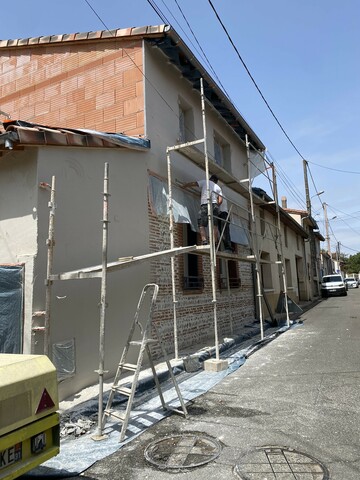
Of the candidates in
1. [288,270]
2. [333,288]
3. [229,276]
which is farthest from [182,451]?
[333,288]

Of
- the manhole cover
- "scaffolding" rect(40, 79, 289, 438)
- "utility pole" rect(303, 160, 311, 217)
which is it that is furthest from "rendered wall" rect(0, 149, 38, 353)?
"utility pole" rect(303, 160, 311, 217)

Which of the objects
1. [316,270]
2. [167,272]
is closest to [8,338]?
[167,272]

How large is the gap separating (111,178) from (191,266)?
3448mm

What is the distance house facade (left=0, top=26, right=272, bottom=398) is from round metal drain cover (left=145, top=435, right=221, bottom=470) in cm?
190

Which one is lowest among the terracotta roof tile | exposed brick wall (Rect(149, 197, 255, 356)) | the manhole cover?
the manhole cover

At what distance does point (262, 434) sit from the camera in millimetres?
3881

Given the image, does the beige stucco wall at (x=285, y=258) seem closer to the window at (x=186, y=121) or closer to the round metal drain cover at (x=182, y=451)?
the window at (x=186, y=121)

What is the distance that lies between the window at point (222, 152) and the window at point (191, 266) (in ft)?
12.3

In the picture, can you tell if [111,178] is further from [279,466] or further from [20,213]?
[279,466]

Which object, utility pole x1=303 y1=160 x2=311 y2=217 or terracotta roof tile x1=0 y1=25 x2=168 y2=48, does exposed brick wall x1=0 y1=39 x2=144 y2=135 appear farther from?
utility pole x1=303 y1=160 x2=311 y2=217

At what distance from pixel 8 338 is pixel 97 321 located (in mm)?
1327

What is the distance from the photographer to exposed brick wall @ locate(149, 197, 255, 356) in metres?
7.30

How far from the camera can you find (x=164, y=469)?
3268 mm

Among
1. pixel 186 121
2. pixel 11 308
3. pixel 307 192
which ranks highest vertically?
pixel 307 192
